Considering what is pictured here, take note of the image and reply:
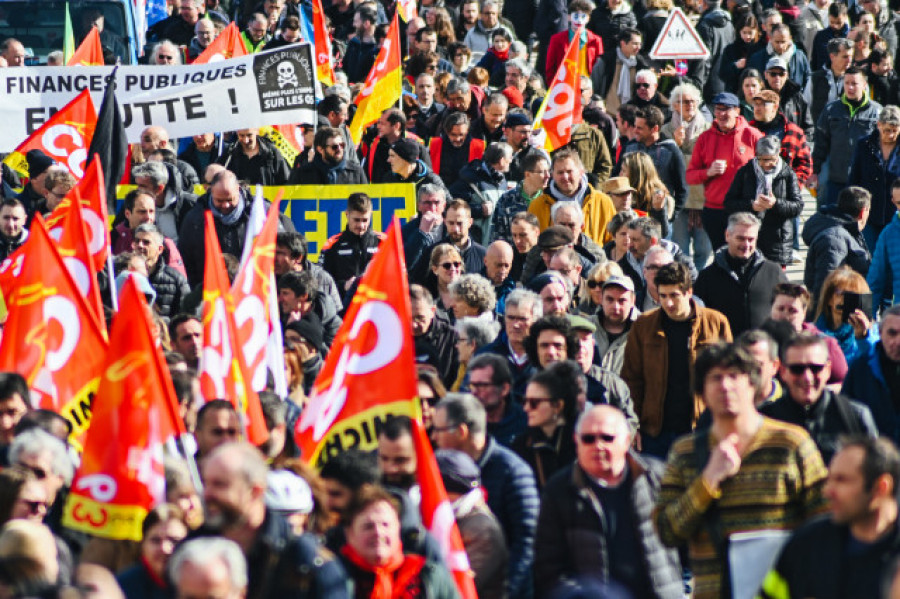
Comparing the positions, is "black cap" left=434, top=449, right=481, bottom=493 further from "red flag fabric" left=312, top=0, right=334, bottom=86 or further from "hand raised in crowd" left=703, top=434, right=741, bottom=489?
"red flag fabric" left=312, top=0, right=334, bottom=86

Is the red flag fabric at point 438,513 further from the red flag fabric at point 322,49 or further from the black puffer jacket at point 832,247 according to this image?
the red flag fabric at point 322,49

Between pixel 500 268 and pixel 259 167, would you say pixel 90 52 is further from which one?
pixel 500 268

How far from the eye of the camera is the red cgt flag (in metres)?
7.08

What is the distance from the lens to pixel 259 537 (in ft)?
19.7

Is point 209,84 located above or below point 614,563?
above

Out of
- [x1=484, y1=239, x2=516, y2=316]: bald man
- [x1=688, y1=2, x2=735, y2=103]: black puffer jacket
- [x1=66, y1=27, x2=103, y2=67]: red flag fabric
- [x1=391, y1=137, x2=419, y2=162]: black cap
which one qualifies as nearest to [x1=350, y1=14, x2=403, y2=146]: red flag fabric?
[x1=391, y1=137, x2=419, y2=162]: black cap

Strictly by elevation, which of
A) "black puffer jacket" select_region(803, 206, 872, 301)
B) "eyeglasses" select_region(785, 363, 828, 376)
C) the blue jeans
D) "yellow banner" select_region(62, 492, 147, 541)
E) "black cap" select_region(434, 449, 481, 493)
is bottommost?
the blue jeans

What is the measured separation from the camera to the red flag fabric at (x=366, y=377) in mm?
7699

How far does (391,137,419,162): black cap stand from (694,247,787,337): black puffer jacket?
329 cm

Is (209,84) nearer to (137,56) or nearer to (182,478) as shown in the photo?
(137,56)

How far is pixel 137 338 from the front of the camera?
7.30 meters

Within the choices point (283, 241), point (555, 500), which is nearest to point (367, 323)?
point (555, 500)

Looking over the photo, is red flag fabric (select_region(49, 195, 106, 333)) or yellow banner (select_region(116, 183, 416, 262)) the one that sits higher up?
red flag fabric (select_region(49, 195, 106, 333))

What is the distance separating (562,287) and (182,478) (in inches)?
141
